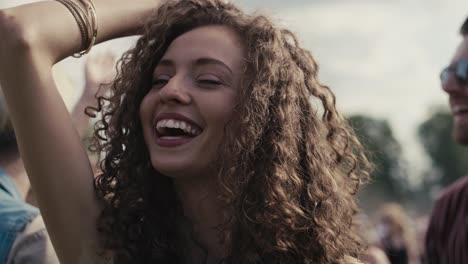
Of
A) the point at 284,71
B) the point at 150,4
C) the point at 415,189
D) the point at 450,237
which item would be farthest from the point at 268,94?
the point at 415,189

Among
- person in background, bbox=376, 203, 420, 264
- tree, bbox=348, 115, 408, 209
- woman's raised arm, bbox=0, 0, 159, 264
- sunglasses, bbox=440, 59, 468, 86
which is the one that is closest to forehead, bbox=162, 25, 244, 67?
woman's raised arm, bbox=0, 0, 159, 264

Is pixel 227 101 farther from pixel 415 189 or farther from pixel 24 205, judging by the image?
pixel 415 189

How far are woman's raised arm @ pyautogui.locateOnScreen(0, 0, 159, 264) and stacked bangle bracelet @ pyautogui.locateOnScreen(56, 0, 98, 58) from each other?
0.03 meters

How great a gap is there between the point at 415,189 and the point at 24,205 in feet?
301

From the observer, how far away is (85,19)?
9.65 feet

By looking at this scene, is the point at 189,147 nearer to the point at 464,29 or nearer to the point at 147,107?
the point at 147,107

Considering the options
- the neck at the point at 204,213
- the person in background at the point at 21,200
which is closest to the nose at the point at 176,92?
the neck at the point at 204,213

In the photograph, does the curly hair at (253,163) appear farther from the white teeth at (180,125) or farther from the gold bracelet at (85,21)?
the gold bracelet at (85,21)

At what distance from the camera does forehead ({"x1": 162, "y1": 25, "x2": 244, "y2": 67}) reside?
9.69 ft

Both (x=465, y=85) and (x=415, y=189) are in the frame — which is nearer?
(x=465, y=85)

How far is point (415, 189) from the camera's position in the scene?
3659 inches

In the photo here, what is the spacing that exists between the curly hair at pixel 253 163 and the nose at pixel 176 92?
174 mm

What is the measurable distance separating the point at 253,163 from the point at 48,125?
0.66m

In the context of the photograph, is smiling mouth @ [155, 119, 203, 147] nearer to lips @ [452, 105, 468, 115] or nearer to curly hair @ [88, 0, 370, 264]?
→ curly hair @ [88, 0, 370, 264]
